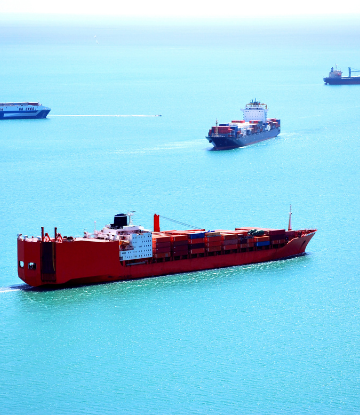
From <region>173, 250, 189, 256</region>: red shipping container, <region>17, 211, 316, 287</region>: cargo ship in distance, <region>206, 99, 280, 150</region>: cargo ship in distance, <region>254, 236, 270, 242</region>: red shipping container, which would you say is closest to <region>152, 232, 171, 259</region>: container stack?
<region>17, 211, 316, 287</region>: cargo ship in distance

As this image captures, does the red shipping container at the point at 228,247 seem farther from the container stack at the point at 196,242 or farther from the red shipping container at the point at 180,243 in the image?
the red shipping container at the point at 180,243

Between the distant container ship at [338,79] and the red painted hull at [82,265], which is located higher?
the distant container ship at [338,79]

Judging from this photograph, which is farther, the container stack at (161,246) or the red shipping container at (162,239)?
the red shipping container at (162,239)

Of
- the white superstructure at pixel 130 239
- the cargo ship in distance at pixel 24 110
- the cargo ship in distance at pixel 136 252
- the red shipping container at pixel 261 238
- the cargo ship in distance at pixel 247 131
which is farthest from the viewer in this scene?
the cargo ship in distance at pixel 24 110

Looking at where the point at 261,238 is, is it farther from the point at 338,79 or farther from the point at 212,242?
the point at 338,79

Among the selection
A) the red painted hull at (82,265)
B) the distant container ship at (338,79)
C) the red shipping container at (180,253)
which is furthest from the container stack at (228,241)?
the distant container ship at (338,79)

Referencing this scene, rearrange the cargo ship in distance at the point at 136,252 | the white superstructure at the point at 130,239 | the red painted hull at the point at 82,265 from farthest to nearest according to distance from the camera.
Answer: the white superstructure at the point at 130,239
the cargo ship in distance at the point at 136,252
the red painted hull at the point at 82,265

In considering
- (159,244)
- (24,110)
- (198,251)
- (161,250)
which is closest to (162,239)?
(159,244)
